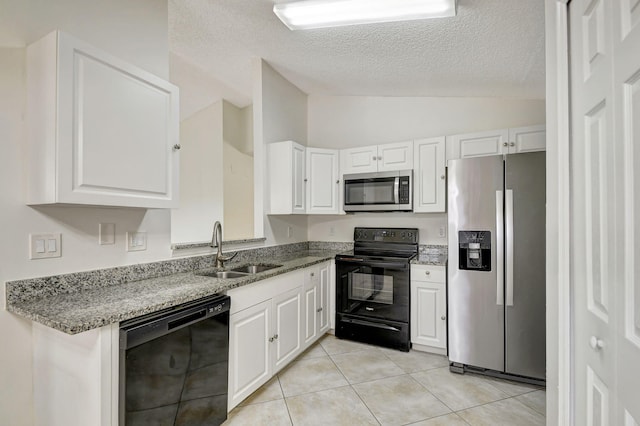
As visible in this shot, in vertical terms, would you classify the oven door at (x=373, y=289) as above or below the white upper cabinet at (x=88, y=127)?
below

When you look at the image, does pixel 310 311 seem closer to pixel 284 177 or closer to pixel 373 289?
pixel 373 289

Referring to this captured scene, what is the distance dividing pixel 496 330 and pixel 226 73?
3.63m

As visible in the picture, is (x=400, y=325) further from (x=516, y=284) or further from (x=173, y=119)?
(x=173, y=119)

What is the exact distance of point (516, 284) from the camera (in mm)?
2412

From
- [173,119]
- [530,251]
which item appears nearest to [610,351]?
[530,251]

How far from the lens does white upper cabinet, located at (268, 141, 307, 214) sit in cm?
320

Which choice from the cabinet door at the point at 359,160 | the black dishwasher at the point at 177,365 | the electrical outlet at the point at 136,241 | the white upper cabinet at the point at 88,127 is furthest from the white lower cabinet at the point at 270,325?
the cabinet door at the point at 359,160

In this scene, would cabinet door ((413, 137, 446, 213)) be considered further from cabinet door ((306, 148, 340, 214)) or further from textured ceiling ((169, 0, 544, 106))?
cabinet door ((306, 148, 340, 214))

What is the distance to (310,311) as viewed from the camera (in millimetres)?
2971

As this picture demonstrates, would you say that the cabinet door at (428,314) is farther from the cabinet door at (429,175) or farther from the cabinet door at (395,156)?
the cabinet door at (395,156)

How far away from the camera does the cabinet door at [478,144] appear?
9.33 ft

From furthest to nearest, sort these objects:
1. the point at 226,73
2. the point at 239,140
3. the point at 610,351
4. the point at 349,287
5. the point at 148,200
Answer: the point at 239,140 → the point at 226,73 → the point at 349,287 → the point at 148,200 → the point at 610,351

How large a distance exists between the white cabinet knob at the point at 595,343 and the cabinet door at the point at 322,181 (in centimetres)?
266

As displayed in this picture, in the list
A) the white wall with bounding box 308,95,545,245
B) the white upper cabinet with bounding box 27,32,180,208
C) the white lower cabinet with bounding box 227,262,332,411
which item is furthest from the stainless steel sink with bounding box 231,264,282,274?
the white wall with bounding box 308,95,545,245
